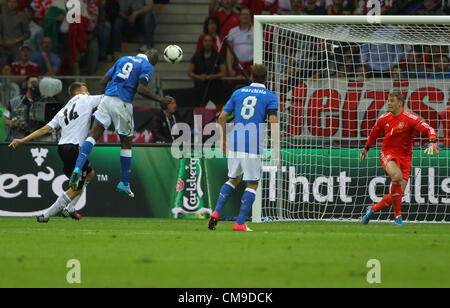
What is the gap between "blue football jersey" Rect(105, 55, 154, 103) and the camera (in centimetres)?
1188

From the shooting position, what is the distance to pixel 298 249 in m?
8.09

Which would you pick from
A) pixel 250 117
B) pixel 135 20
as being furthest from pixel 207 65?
pixel 250 117

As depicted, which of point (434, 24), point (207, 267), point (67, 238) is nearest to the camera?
point (207, 267)

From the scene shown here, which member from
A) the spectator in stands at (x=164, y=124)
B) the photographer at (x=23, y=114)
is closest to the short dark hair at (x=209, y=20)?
the spectator in stands at (x=164, y=124)

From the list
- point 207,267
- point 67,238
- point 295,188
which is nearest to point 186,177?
point 295,188

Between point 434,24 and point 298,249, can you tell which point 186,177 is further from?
point 298,249

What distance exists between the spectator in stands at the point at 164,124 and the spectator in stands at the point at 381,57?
11.7 feet

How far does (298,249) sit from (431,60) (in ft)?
26.7

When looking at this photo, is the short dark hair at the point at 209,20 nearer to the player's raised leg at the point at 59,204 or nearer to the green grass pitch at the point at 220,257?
the player's raised leg at the point at 59,204

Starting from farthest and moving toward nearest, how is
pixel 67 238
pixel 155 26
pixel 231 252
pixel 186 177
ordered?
pixel 155 26, pixel 186 177, pixel 67 238, pixel 231 252

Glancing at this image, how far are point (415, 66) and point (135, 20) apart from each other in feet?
22.6

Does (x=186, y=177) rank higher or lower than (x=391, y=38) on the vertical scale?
lower

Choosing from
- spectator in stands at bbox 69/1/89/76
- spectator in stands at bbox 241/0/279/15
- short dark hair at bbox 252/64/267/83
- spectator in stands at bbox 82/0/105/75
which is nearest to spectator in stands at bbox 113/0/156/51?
spectator in stands at bbox 82/0/105/75

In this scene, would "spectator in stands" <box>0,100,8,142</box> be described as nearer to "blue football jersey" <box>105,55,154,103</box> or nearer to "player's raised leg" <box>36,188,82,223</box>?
"blue football jersey" <box>105,55,154,103</box>
